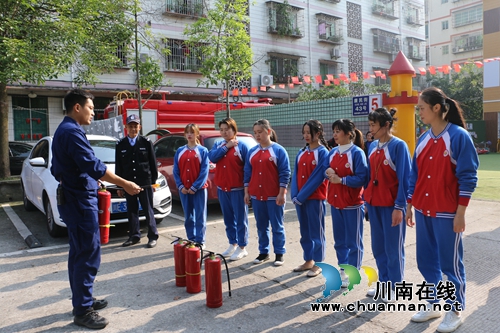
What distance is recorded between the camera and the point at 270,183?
497cm

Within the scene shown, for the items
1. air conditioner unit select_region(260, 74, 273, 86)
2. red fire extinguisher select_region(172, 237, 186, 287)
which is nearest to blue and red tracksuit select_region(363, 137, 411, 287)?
red fire extinguisher select_region(172, 237, 186, 287)

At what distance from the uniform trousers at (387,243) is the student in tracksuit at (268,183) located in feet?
4.37

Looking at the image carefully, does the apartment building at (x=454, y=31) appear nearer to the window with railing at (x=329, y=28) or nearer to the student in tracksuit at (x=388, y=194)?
the window with railing at (x=329, y=28)

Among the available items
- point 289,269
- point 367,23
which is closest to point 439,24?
point 367,23

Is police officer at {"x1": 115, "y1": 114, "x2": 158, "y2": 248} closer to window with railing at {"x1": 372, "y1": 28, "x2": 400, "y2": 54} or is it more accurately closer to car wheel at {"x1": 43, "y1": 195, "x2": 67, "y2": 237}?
car wheel at {"x1": 43, "y1": 195, "x2": 67, "y2": 237}

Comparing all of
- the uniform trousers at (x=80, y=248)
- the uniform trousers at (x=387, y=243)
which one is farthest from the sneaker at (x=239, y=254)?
the uniform trousers at (x=80, y=248)

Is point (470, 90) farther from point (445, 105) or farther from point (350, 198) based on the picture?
point (445, 105)

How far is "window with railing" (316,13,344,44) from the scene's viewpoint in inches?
1029

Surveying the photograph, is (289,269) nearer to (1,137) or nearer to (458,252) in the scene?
(458,252)

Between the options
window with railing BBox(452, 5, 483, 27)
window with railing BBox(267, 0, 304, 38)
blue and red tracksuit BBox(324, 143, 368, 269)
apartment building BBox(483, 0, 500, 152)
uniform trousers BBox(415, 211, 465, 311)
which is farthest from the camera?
window with railing BBox(452, 5, 483, 27)

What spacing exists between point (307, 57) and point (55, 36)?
18.4m

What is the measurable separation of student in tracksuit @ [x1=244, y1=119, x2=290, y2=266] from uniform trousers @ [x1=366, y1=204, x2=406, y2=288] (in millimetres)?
1332

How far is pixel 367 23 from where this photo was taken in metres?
29.2

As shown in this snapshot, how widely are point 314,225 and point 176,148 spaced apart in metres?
4.68
